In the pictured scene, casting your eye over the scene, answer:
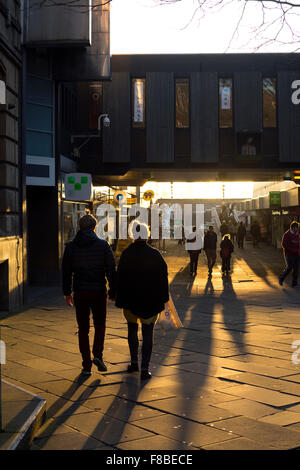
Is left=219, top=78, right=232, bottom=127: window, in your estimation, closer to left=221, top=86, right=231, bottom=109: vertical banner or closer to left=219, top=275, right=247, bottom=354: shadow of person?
left=221, top=86, right=231, bottom=109: vertical banner

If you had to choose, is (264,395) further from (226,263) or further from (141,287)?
(226,263)

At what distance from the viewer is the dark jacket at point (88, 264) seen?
7.28 m

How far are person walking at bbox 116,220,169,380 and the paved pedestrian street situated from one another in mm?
446

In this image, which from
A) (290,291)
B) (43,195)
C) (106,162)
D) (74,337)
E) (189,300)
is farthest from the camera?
(106,162)

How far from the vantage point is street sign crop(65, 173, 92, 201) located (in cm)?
1892

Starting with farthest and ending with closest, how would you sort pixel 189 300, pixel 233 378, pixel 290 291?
pixel 290 291 → pixel 189 300 → pixel 233 378

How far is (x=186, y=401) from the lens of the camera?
6.07 m

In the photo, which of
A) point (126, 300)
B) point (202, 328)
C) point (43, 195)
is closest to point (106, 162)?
point (43, 195)

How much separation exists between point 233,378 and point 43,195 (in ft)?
41.0

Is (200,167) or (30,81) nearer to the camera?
(30,81)

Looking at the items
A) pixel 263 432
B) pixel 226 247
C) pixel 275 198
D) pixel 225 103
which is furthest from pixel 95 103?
pixel 263 432

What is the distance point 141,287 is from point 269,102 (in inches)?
782

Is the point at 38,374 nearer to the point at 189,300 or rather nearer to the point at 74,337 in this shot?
the point at 74,337

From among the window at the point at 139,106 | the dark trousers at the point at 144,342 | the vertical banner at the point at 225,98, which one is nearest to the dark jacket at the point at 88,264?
the dark trousers at the point at 144,342
